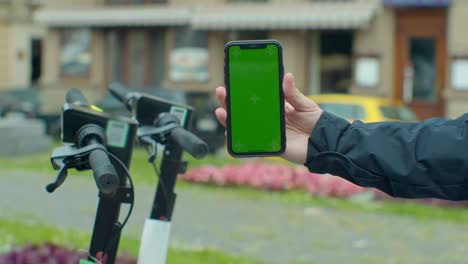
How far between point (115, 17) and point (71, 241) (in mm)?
21938

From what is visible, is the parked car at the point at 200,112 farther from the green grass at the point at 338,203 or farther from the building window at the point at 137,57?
the building window at the point at 137,57

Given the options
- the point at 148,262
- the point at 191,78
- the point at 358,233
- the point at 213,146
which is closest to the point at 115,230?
the point at 148,262

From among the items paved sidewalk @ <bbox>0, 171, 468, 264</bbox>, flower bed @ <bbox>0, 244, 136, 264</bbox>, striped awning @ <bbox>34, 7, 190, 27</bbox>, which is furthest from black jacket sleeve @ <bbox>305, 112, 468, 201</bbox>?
striped awning @ <bbox>34, 7, 190, 27</bbox>

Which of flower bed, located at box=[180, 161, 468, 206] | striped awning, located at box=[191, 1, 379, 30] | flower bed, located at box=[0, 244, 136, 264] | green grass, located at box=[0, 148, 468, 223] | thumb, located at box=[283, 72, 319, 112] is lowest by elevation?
green grass, located at box=[0, 148, 468, 223]

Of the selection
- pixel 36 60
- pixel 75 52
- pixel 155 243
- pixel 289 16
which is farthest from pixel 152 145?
pixel 36 60

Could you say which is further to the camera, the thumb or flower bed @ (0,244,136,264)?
flower bed @ (0,244,136,264)

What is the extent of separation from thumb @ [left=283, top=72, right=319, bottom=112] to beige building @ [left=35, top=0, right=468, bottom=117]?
2086cm

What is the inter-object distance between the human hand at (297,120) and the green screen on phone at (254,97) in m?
0.14

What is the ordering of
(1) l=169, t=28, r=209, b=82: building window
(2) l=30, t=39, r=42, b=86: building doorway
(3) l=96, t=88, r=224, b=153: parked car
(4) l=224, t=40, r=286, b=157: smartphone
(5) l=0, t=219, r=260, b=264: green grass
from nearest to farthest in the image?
(4) l=224, t=40, r=286, b=157: smartphone < (5) l=0, t=219, r=260, b=264: green grass < (3) l=96, t=88, r=224, b=153: parked car < (1) l=169, t=28, r=209, b=82: building window < (2) l=30, t=39, r=42, b=86: building doorway

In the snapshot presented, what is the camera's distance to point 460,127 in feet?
7.97

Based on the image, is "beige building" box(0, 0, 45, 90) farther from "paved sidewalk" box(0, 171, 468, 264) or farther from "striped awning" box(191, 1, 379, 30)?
"paved sidewalk" box(0, 171, 468, 264)

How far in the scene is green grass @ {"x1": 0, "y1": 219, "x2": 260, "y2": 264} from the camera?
25.1 ft

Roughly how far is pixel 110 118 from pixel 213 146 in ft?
56.4

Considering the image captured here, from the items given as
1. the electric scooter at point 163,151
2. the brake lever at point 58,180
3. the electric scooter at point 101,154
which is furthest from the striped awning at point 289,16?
the brake lever at point 58,180
